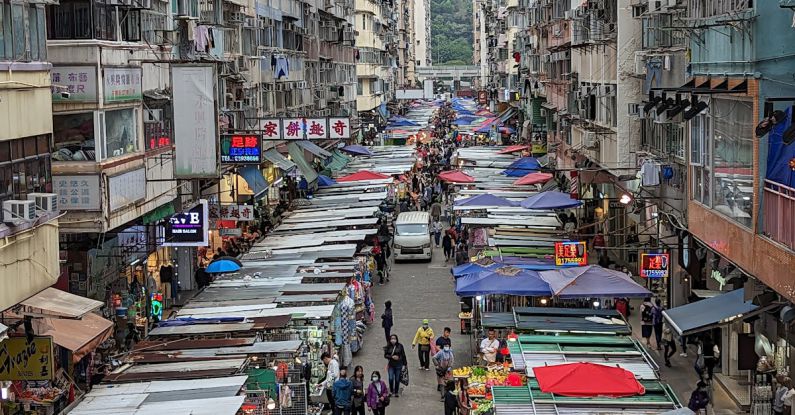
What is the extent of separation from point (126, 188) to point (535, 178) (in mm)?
23366

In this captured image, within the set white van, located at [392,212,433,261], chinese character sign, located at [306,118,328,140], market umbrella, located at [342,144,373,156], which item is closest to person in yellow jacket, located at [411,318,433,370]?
chinese character sign, located at [306,118,328,140]

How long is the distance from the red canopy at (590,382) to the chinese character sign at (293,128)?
22855mm

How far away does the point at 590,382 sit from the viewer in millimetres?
16781

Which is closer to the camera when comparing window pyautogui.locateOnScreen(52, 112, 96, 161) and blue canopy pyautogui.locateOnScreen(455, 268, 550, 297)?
window pyautogui.locateOnScreen(52, 112, 96, 161)

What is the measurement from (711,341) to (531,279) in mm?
3835

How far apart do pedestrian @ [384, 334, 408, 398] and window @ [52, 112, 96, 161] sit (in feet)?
22.5

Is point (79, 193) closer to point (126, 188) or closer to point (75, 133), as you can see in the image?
point (75, 133)

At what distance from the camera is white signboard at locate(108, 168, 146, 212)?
23062 millimetres

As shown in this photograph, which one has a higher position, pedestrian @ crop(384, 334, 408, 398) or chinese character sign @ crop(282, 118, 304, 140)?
chinese character sign @ crop(282, 118, 304, 140)

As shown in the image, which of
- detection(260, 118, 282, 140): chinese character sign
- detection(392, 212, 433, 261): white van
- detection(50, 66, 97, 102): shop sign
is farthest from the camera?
detection(392, 212, 433, 261): white van

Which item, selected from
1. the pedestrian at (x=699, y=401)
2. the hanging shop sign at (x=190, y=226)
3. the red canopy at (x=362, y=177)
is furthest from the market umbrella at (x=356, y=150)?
the pedestrian at (x=699, y=401)

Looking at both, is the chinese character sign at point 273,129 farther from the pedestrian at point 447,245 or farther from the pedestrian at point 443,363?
the pedestrian at point 443,363

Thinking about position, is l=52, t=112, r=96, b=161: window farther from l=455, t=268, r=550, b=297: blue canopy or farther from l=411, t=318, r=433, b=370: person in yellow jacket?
l=455, t=268, r=550, b=297: blue canopy

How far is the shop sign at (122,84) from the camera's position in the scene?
23.2m
